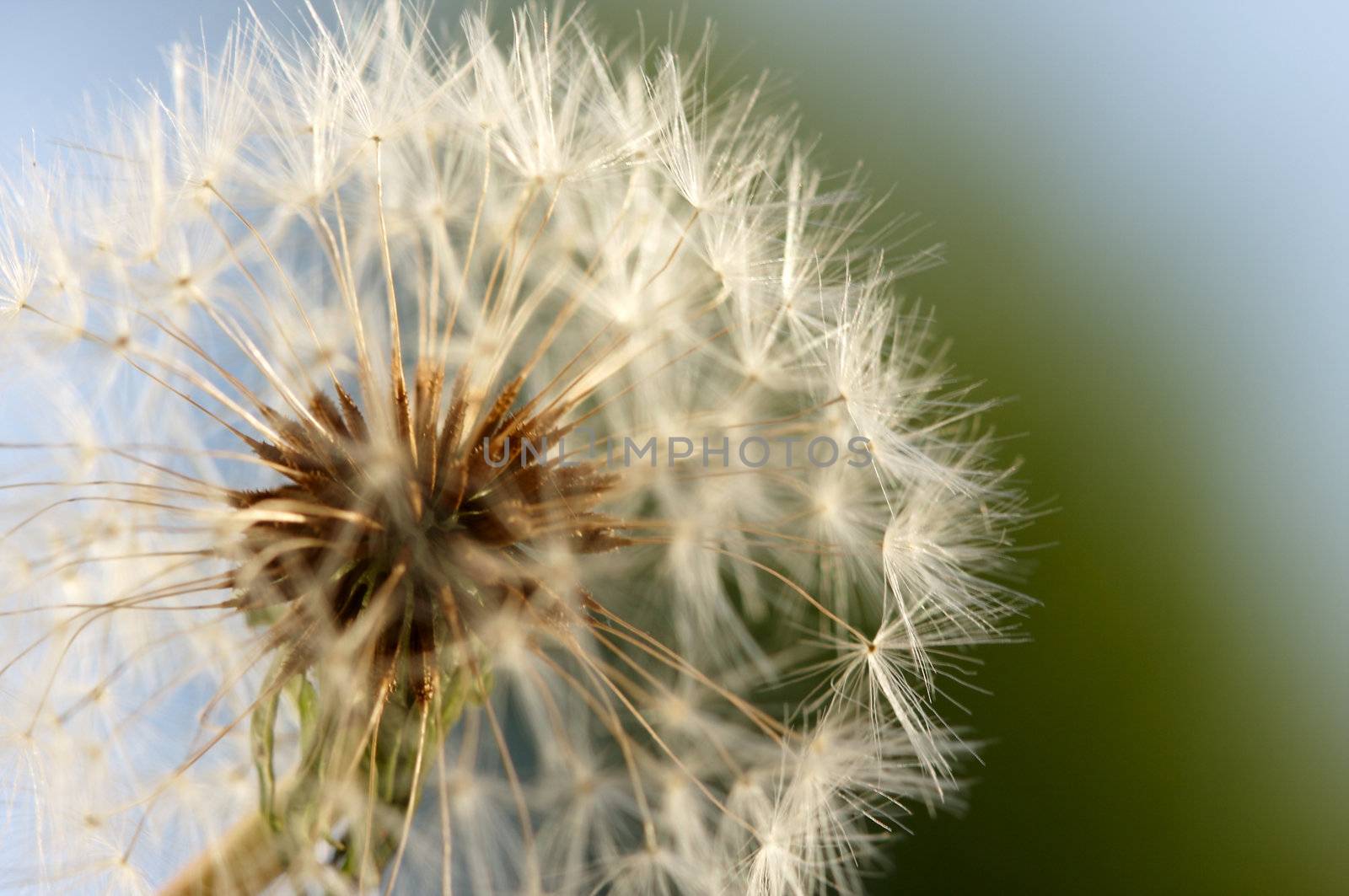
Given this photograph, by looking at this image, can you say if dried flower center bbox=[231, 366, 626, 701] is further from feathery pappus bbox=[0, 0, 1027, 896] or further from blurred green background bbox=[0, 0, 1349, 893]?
blurred green background bbox=[0, 0, 1349, 893]

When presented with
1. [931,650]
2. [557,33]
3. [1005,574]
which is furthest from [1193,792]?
[557,33]

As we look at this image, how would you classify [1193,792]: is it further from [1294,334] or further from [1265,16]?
[1265,16]

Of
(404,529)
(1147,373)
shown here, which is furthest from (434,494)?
(1147,373)

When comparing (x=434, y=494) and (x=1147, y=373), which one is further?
(x=1147, y=373)

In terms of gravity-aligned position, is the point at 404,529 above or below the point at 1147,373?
below

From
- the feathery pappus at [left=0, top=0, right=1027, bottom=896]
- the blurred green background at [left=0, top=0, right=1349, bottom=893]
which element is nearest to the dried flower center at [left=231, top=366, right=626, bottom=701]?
the feathery pappus at [left=0, top=0, right=1027, bottom=896]

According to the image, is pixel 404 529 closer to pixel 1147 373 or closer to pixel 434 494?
pixel 434 494

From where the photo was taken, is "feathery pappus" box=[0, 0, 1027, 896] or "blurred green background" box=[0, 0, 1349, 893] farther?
"blurred green background" box=[0, 0, 1349, 893]
